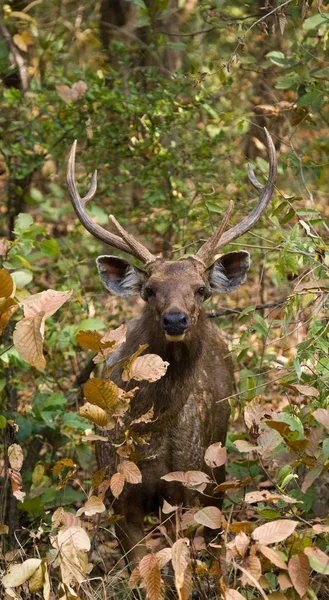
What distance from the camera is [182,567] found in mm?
4727

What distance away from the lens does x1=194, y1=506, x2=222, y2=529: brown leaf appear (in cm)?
485

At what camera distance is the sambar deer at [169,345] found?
6355 mm

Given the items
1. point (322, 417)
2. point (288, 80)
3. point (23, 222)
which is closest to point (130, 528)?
point (23, 222)

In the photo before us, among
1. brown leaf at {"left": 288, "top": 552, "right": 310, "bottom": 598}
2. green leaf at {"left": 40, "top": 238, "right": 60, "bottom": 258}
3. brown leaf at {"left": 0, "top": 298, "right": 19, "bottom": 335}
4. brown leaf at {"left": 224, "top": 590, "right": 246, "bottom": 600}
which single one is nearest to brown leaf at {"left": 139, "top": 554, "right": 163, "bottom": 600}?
brown leaf at {"left": 224, "top": 590, "right": 246, "bottom": 600}

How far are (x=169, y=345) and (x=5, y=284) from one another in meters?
1.62

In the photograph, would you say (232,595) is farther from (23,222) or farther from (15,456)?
(23,222)

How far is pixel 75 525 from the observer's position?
5.11 m

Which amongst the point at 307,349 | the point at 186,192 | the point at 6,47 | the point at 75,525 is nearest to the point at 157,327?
the point at 307,349

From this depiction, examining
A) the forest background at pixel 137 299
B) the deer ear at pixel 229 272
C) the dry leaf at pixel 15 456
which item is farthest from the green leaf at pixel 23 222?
the dry leaf at pixel 15 456

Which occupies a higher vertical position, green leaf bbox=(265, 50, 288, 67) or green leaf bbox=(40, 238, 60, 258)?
green leaf bbox=(265, 50, 288, 67)

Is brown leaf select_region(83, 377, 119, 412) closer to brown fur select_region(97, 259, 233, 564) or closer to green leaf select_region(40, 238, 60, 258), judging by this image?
brown fur select_region(97, 259, 233, 564)

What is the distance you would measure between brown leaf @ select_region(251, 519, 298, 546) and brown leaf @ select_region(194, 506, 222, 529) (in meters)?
0.39

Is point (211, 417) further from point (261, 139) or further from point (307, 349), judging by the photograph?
point (261, 139)

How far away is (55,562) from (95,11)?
10651 mm
